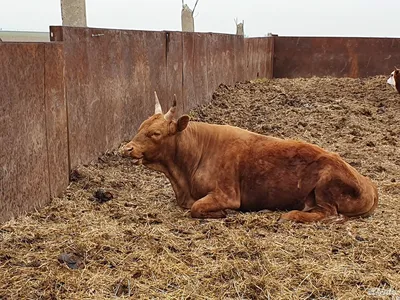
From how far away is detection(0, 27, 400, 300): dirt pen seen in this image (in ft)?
12.1

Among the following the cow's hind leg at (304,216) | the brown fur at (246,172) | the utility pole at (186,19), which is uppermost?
the utility pole at (186,19)

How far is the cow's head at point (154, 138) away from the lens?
5.23 m

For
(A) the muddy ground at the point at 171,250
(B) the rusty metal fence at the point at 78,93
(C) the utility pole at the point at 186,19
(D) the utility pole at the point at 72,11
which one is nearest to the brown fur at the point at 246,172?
(A) the muddy ground at the point at 171,250

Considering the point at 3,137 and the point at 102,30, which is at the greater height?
the point at 102,30

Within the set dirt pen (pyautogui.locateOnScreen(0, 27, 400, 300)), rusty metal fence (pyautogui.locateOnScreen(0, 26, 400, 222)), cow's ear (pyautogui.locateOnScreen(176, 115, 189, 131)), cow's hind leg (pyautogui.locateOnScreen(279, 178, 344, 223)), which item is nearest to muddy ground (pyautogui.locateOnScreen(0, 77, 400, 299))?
dirt pen (pyautogui.locateOnScreen(0, 27, 400, 300))

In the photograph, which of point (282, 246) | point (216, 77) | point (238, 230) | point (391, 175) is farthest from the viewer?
point (216, 77)

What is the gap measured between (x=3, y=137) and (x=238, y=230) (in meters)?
1.94

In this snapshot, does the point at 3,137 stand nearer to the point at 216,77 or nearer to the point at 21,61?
the point at 21,61

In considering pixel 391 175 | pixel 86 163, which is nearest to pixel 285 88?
pixel 391 175

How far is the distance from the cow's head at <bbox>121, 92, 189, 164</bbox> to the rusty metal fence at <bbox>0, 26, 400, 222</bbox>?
811mm

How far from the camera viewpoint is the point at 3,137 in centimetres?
472

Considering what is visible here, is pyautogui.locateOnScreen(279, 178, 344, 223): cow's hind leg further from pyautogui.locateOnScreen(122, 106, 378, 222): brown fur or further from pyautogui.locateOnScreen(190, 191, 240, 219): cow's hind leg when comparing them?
pyautogui.locateOnScreen(190, 191, 240, 219): cow's hind leg

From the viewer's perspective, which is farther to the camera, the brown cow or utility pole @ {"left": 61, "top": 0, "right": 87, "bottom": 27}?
utility pole @ {"left": 61, "top": 0, "right": 87, "bottom": 27}

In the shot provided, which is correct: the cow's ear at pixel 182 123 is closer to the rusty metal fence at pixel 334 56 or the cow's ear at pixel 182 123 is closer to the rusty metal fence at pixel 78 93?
the rusty metal fence at pixel 78 93
